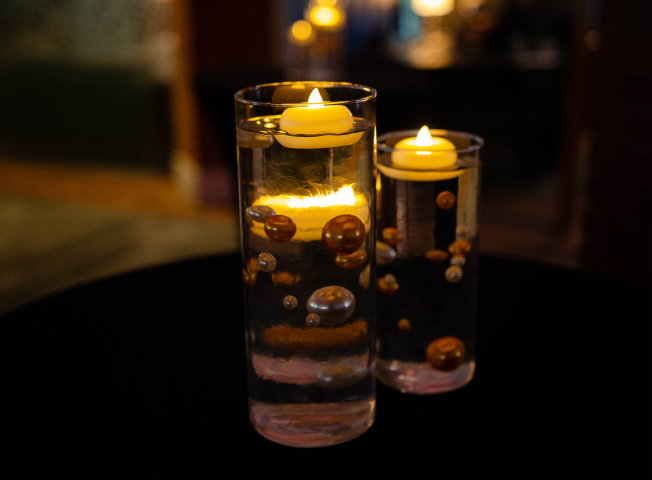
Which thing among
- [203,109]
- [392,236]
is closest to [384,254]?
[392,236]

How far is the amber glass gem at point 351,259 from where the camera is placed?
18.5 inches

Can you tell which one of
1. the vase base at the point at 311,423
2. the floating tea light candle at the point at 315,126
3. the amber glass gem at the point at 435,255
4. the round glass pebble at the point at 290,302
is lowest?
the vase base at the point at 311,423

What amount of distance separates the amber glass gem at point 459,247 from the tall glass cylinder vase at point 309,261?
9 cm

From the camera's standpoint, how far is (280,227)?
0.46 meters

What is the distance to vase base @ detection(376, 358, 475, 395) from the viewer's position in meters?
0.55

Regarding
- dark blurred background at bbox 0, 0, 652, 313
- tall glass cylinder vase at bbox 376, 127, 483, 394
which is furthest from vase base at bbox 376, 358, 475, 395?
dark blurred background at bbox 0, 0, 652, 313

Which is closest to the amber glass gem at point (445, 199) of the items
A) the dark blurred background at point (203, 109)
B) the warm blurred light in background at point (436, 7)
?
the dark blurred background at point (203, 109)

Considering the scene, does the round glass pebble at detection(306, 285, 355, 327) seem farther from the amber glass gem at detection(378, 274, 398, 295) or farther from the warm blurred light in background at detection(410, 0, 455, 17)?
the warm blurred light in background at detection(410, 0, 455, 17)

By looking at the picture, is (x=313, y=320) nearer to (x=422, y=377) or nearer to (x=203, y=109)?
(x=422, y=377)

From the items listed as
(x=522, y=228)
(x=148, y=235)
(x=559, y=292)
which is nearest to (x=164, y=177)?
(x=148, y=235)

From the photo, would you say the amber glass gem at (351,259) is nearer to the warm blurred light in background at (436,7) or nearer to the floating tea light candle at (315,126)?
the floating tea light candle at (315,126)

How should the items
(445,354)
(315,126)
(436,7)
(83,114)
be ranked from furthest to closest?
(436,7)
(83,114)
(445,354)
(315,126)

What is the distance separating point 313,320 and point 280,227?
0.22 ft

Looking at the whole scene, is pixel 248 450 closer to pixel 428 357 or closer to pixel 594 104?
pixel 428 357
